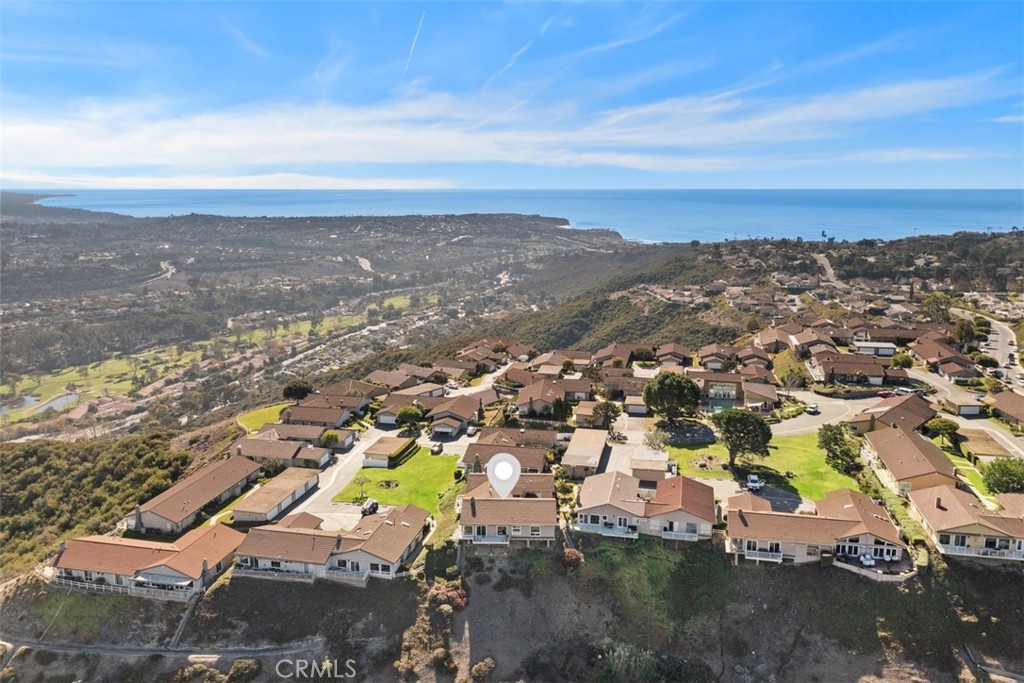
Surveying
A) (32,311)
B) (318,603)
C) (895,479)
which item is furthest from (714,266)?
(32,311)

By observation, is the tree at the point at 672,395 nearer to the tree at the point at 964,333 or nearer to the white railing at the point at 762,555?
the white railing at the point at 762,555

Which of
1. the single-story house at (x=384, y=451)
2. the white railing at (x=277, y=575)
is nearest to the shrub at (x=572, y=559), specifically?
the white railing at (x=277, y=575)

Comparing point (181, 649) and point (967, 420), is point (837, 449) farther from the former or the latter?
point (181, 649)

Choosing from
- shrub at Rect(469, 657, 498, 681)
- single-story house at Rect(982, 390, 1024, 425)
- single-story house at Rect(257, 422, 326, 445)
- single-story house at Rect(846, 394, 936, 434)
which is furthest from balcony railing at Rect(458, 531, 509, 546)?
single-story house at Rect(982, 390, 1024, 425)

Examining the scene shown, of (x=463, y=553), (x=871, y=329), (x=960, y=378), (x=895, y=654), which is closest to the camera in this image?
(x=895, y=654)

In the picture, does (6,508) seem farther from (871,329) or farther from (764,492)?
(871,329)

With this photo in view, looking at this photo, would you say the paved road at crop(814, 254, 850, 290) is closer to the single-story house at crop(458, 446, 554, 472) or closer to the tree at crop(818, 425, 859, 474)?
→ the tree at crop(818, 425, 859, 474)

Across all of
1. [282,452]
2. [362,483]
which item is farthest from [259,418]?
[362,483]
